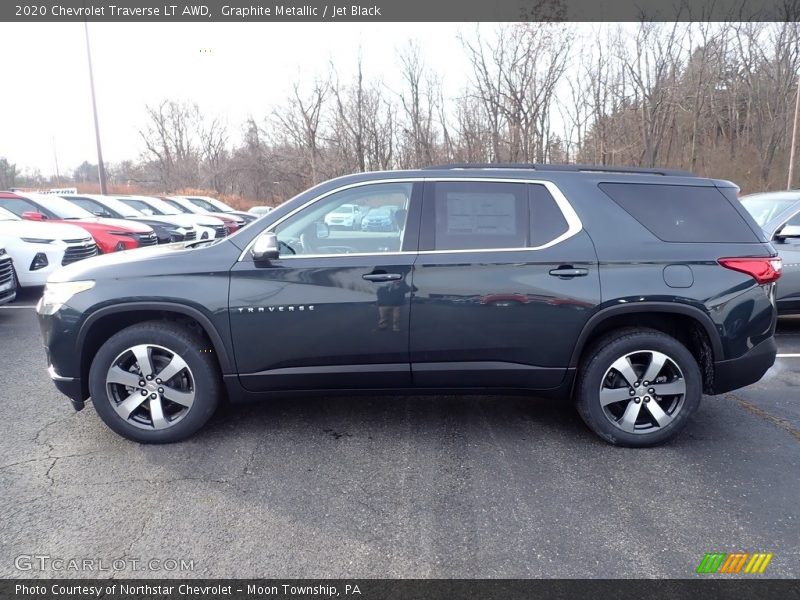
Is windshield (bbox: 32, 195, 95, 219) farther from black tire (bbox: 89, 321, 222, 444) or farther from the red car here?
black tire (bbox: 89, 321, 222, 444)

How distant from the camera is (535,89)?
28.2 m

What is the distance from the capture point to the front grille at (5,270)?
23.2 feet

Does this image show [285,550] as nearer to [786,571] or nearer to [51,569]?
[51,569]

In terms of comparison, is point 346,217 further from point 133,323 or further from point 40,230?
point 40,230

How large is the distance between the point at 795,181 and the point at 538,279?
34654mm

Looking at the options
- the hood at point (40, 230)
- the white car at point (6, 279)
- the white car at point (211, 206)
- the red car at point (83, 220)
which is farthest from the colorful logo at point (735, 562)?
the white car at point (211, 206)

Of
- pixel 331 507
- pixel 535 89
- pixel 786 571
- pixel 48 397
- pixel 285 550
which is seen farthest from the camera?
pixel 535 89

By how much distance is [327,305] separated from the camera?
11.2 ft

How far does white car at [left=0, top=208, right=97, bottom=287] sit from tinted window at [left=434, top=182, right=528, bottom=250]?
24.1ft

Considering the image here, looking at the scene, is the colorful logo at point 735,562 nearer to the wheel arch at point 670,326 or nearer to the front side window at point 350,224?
the wheel arch at point 670,326

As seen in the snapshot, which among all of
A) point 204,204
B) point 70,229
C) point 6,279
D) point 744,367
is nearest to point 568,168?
point 744,367

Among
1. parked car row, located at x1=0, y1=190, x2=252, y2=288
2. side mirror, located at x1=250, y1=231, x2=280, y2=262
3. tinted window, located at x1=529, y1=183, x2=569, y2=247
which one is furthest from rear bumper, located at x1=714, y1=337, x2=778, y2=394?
parked car row, located at x1=0, y1=190, x2=252, y2=288

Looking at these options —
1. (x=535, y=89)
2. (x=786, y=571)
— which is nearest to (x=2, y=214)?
(x=786, y=571)

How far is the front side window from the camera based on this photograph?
3531 millimetres
